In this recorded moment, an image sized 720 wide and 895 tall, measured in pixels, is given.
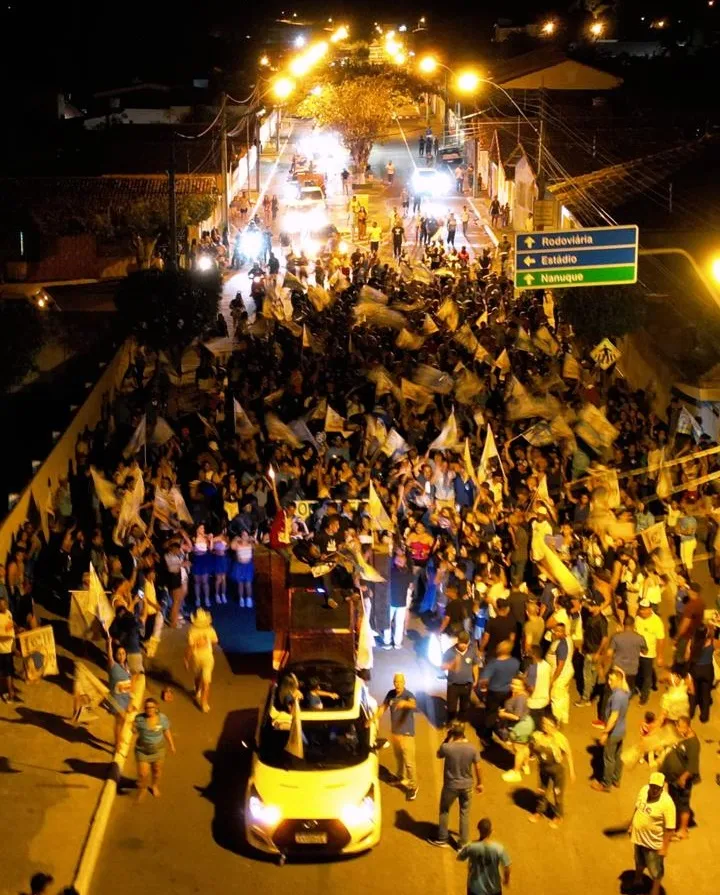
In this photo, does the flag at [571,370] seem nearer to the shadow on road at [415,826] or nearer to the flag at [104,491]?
the flag at [104,491]

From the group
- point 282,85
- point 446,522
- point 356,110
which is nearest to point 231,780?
point 446,522

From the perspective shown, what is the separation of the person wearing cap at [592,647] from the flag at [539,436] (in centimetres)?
578

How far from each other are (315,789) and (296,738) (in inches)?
18.6

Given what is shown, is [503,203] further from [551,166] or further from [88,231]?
[88,231]

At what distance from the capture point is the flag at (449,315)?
25688 millimetres

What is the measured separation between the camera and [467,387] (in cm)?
2089

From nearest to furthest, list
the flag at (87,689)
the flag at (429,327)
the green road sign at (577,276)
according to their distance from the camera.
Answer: the flag at (87,689) < the green road sign at (577,276) < the flag at (429,327)

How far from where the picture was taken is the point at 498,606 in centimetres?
1290

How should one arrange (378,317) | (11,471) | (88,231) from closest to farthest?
(11,471) < (378,317) < (88,231)

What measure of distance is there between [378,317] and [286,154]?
1734 inches

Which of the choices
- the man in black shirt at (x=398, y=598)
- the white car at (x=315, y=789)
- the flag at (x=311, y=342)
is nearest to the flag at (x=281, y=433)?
the man in black shirt at (x=398, y=598)

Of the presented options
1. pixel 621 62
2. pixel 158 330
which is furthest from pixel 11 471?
pixel 621 62

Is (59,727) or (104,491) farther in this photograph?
(104,491)

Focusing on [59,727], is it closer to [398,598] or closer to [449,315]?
[398,598]
